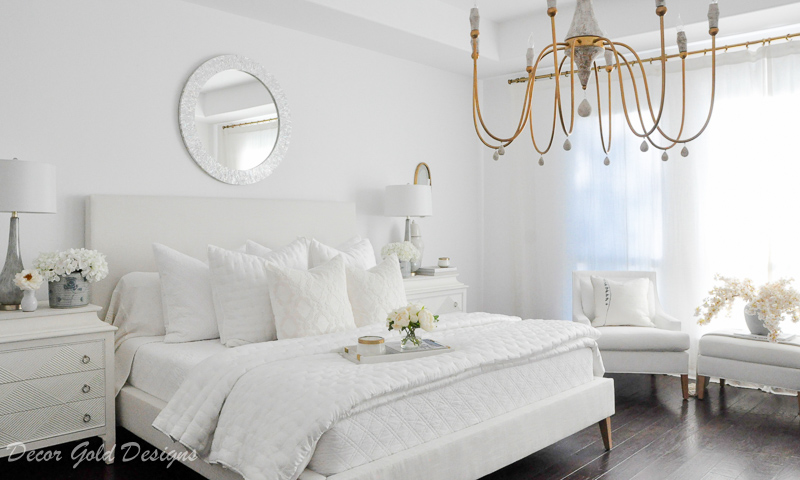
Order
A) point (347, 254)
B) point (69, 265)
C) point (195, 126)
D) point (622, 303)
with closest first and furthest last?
1. point (69, 265)
2. point (195, 126)
3. point (347, 254)
4. point (622, 303)

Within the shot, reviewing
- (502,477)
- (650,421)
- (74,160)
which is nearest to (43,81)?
(74,160)

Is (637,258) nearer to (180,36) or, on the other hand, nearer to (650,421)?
(650,421)

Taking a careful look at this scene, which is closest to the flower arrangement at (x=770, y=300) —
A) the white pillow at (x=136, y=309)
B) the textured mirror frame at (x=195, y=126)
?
the textured mirror frame at (x=195, y=126)

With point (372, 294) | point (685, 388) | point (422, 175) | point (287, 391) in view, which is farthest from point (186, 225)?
point (685, 388)

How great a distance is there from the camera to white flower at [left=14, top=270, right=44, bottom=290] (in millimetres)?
2635

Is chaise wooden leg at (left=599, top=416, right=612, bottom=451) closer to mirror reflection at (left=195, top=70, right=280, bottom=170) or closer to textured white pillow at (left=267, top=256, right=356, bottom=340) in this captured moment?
textured white pillow at (left=267, top=256, right=356, bottom=340)

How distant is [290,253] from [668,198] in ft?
10.0

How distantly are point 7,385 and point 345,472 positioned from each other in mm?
1605

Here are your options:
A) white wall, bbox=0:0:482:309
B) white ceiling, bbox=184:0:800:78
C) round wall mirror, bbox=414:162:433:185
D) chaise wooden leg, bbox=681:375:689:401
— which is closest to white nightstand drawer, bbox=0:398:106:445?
white wall, bbox=0:0:482:309

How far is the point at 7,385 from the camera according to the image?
252 centimetres

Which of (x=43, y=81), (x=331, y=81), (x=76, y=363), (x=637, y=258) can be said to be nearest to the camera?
(x=76, y=363)

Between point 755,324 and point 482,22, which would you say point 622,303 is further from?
point 482,22

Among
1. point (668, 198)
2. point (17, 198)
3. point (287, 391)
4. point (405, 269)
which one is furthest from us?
point (668, 198)

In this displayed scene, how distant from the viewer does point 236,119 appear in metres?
3.79
